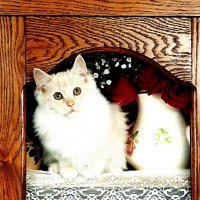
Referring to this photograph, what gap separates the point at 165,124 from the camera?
1.19 metres

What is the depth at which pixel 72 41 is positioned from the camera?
1.11m

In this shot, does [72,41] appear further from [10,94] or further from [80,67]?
[10,94]

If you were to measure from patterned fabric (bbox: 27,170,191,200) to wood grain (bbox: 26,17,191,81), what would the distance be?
0.23m

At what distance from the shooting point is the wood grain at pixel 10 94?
1097mm

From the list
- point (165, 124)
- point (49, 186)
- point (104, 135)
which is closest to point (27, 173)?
point (49, 186)

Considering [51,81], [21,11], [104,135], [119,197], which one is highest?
[21,11]

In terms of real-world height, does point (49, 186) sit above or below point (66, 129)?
below

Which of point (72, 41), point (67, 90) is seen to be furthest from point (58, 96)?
point (72, 41)

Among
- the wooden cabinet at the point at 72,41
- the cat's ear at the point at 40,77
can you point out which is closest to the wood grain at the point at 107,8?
the wooden cabinet at the point at 72,41

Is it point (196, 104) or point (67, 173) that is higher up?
point (196, 104)

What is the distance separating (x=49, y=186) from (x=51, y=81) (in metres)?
0.22

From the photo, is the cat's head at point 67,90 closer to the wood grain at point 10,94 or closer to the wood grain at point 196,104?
the wood grain at point 10,94

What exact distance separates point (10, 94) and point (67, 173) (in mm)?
210

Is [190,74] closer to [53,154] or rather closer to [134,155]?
[134,155]
